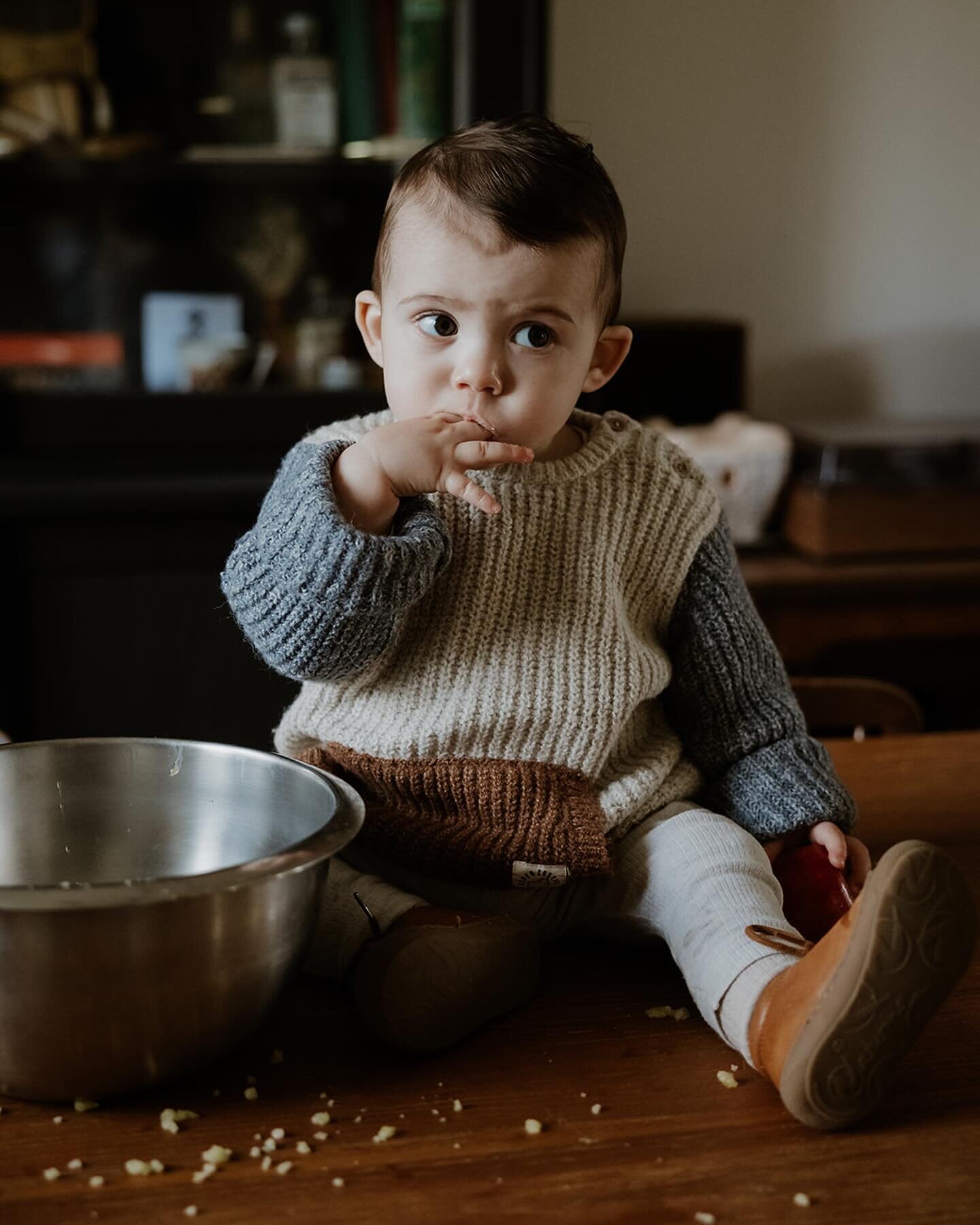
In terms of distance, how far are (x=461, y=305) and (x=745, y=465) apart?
1.31 metres

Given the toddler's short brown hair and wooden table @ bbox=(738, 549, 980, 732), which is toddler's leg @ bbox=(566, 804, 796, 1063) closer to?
the toddler's short brown hair

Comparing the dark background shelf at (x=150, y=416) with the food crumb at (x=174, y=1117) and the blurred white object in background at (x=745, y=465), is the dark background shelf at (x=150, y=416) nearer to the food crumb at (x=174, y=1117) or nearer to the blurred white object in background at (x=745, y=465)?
the blurred white object in background at (x=745, y=465)

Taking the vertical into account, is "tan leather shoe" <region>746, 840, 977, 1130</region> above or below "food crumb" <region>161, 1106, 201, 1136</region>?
above

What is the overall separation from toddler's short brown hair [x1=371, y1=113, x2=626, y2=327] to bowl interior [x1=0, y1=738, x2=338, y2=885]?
1.14ft

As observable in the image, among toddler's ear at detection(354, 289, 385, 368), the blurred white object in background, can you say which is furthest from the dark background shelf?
toddler's ear at detection(354, 289, 385, 368)

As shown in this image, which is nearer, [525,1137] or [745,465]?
[525,1137]

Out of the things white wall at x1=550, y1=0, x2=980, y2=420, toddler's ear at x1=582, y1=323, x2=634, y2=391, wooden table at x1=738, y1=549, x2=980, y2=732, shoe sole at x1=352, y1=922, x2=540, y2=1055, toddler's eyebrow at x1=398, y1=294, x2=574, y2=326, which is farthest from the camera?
Answer: white wall at x1=550, y1=0, x2=980, y2=420

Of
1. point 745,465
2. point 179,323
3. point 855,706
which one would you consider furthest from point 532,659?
point 179,323

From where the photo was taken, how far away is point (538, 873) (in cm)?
92

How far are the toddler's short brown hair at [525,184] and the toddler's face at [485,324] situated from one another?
1 centimetres

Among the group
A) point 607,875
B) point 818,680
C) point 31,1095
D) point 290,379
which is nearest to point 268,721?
point 290,379

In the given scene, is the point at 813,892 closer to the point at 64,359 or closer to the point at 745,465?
the point at 745,465

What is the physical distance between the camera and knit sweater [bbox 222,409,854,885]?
0.88 m

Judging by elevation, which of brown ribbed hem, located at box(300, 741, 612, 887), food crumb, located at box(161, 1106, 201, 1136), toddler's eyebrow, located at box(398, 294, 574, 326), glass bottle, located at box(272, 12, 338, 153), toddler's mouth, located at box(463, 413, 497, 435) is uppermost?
glass bottle, located at box(272, 12, 338, 153)
